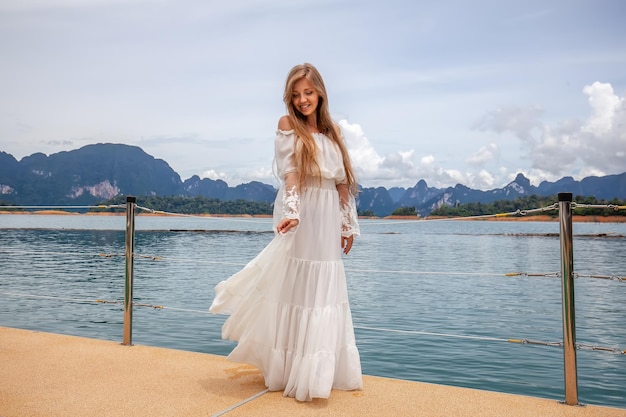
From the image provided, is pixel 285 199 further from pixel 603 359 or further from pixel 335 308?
pixel 603 359

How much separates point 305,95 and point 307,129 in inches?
6.3

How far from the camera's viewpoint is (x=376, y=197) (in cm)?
14450

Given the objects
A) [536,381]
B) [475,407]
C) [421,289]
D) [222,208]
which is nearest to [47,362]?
[475,407]

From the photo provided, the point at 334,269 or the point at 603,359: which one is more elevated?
the point at 334,269

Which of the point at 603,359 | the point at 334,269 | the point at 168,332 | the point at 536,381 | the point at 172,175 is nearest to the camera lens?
the point at 334,269

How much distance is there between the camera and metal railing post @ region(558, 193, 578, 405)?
2.61 m

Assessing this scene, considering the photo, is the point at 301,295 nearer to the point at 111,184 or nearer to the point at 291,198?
the point at 291,198

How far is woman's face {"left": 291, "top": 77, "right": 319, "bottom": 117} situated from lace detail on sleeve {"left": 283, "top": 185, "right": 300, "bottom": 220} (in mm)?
389

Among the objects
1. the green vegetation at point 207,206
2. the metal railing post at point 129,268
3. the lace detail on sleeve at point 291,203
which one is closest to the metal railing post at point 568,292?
the lace detail on sleeve at point 291,203

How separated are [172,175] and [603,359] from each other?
164m

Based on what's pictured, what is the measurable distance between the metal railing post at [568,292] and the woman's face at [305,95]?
1215 mm

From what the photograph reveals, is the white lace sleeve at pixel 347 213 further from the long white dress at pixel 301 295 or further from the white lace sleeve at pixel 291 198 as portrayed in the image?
the white lace sleeve at pixel 291 198

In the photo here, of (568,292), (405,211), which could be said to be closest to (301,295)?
→ (568,292)

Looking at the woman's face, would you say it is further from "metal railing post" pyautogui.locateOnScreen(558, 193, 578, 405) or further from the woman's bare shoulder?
"metal railing post" pyautogui.locateOnScreen(558, 193, 578, 405)
